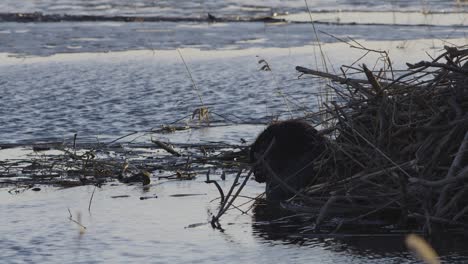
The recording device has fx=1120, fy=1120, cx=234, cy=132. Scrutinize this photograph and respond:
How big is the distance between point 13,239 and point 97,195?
1.37 metres

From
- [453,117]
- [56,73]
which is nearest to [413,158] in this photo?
[453,117]

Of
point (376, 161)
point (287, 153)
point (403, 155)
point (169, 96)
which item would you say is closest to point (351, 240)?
point (376, 161)

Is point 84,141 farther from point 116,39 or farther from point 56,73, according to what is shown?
point 116,39

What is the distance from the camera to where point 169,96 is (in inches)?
512

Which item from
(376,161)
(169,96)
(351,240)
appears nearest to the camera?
(351,240)

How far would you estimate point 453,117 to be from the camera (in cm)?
672

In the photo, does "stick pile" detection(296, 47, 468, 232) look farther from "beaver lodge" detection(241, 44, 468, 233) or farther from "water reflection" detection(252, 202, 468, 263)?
"water reflection" detection(252, 202, 468, 263)

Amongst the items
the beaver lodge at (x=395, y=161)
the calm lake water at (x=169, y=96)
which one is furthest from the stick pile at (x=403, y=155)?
the calm lake water at (x=169, y=96)

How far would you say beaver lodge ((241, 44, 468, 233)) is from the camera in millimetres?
6254

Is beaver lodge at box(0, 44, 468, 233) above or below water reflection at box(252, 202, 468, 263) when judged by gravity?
above

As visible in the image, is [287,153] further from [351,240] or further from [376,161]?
[351,240]

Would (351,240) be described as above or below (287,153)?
below

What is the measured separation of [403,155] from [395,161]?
0.07m

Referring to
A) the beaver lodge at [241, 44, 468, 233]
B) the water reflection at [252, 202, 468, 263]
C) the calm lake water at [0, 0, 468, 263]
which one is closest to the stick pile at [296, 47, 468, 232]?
the beaver lodge at [241, 44, 468, 233]
